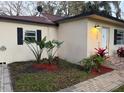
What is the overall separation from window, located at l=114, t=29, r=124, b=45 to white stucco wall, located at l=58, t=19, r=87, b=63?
3.58 metres

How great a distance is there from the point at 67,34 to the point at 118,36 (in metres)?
4.44

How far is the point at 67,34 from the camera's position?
10812 millimetres

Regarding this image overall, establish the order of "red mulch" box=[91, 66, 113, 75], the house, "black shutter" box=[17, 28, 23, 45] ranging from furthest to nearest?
1. "black shutter" box=[17, 28, 23, 45]
2. the house
3. "red mulch" box=[91, 66, 113, 75]

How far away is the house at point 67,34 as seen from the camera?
30.6 ft

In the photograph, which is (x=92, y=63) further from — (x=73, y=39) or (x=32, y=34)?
(x=32, y=34)

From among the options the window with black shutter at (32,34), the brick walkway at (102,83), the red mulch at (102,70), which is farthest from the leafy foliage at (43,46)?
the brick walkway at (102,83)

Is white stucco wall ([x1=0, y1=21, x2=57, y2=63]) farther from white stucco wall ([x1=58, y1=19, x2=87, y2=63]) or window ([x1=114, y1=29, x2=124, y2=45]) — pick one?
window ([x1=114, y1=29, x2=124, y2=45])

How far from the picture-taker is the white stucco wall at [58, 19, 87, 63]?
9414 mm

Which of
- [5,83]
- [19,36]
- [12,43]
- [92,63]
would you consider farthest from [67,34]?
[5,83]

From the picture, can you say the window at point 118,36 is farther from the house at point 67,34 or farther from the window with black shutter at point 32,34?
the window with black shutter at point 32,34

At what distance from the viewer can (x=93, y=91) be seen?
5.28 metres

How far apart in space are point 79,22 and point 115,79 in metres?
4.43

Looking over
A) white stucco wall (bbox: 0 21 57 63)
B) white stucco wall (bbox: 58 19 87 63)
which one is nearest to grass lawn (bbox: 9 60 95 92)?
white stucco wall (bbox: 58 19 87 63)

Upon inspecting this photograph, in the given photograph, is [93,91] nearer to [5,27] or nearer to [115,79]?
[115,79]
